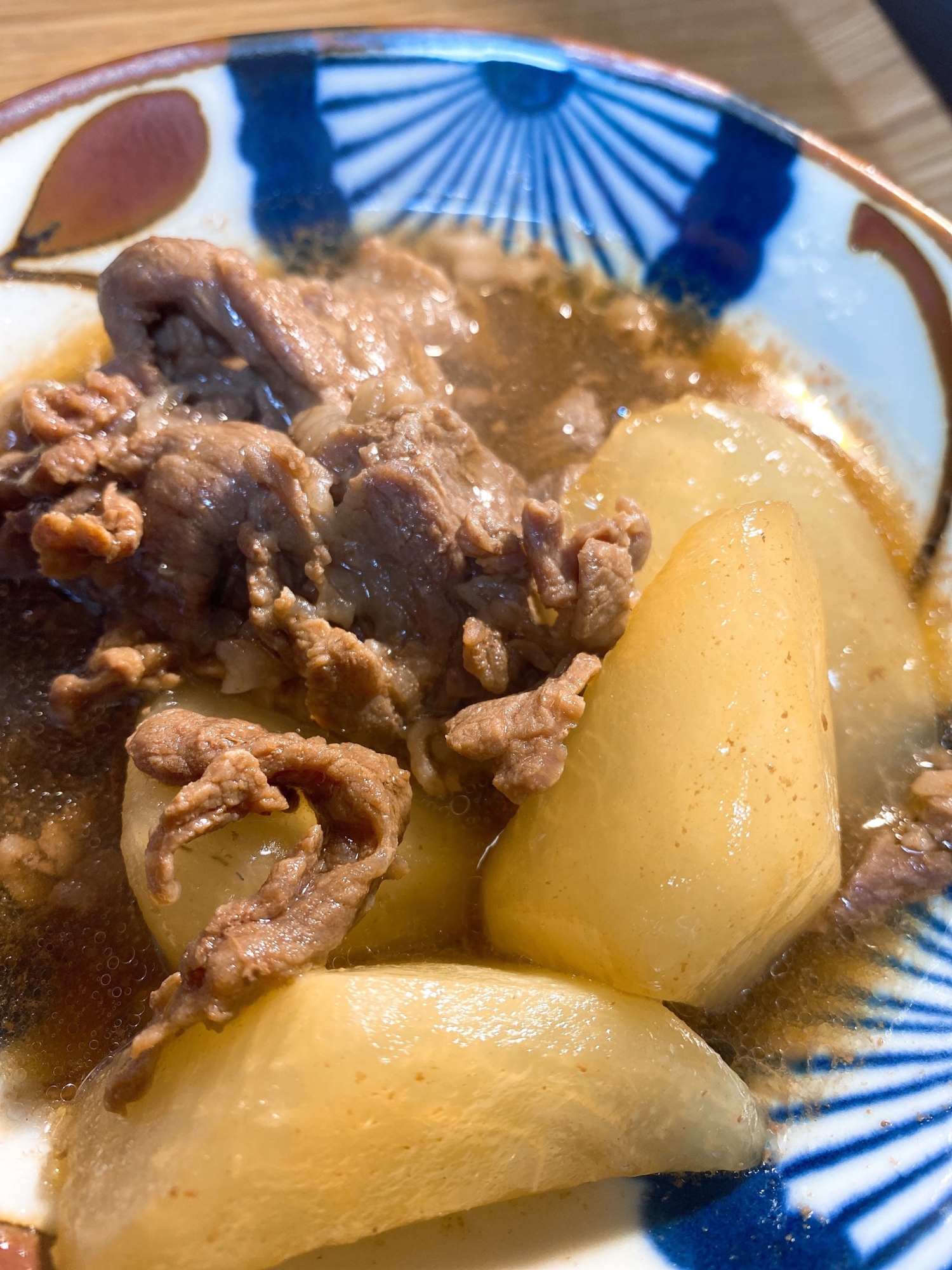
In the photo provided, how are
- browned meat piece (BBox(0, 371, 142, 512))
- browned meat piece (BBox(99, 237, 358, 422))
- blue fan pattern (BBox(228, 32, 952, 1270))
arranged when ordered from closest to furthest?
1. browned meat piece (BBox(0, 371, 142, 512))
2. browned meat piece (BBox(99, 237, 358, 422))
3. blue fan pattern (BBox(228, 32, 952, 1270))

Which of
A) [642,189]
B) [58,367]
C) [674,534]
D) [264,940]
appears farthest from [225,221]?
[264,940]

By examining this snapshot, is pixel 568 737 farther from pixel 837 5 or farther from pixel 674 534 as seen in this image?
pixel 837 5

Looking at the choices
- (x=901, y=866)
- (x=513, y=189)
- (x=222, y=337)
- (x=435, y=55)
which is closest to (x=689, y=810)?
(x=901, y=866)

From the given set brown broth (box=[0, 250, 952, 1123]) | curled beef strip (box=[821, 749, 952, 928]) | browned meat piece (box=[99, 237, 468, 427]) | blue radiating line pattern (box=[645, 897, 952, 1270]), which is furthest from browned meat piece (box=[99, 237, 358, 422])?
blue radiating line pattern (box=[645, 897, 952, 1270])

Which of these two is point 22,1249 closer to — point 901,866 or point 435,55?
point 901,866

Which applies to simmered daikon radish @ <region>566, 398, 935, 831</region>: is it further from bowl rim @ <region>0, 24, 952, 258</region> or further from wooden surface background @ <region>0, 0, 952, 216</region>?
wooden surface background @ <region>0, 0, 952, 216</region>
